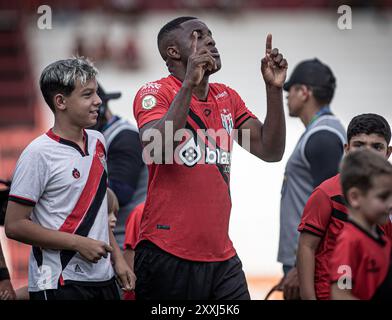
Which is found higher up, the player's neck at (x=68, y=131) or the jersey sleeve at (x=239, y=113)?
the jersey sleeve at (x=239, y=113)

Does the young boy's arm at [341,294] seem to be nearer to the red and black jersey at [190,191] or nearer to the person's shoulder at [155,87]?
the red and black jersey at [190,191]

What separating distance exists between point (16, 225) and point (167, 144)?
81 cm

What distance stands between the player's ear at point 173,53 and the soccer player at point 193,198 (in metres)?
0.12

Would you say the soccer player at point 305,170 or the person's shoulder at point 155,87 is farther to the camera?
the soccer player at point 305,170

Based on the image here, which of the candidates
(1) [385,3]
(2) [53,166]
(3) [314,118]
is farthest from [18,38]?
(2) [53,166]

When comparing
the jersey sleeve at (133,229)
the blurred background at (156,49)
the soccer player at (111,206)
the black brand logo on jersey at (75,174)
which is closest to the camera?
the black brand logo on jersey at (75,174)

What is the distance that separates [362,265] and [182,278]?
99 centimetres

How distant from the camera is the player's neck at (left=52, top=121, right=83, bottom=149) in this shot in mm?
4859

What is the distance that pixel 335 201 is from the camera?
15.4 ft

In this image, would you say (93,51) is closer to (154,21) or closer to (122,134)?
(154,21)

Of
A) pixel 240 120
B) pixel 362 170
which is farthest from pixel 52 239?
pixel 362 170

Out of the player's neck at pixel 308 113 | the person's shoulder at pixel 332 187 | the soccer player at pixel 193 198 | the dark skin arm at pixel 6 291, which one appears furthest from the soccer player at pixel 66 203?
the player's neck at pixel 308 113

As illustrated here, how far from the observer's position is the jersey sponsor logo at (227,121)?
15.9 ft

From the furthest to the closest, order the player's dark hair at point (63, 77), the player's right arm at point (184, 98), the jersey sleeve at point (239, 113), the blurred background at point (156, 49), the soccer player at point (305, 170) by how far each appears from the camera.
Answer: the blurred background at point (156, 49) < the soccer player at point (305, 170) < the jersey sleeve at point (239, 113) < the player's dark hair at point (63, 77) < the player's right arm at point (184, 98)
